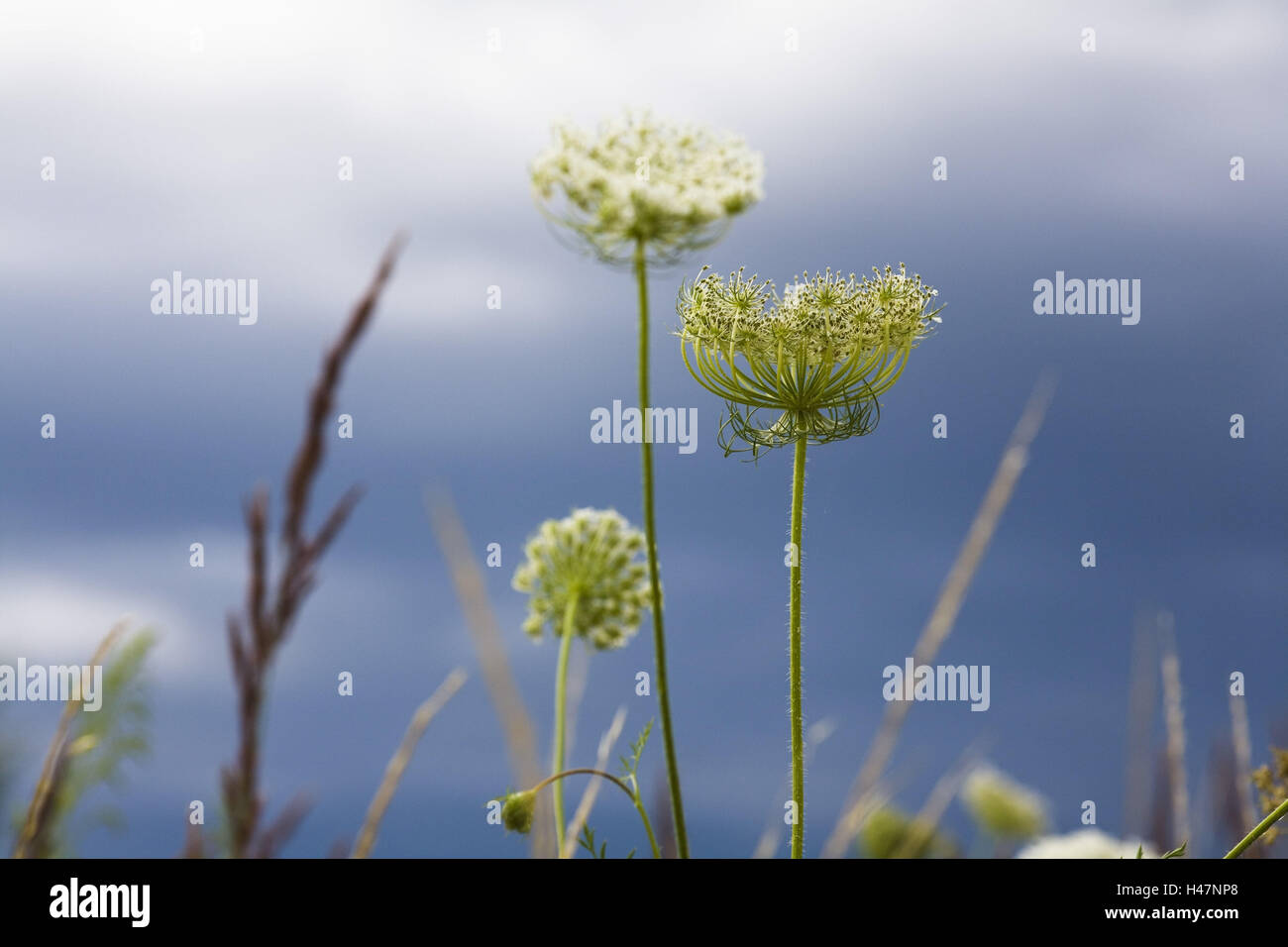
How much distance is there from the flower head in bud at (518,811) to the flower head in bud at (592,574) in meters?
1.57

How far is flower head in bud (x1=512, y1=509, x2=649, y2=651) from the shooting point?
13.5 ft

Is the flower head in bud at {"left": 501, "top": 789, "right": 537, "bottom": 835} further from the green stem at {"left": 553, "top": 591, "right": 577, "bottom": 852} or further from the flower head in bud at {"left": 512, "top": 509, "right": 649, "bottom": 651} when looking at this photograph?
the flower head in bud at {"left": 512, "top": 509, "right": 649, "bottom": 651}

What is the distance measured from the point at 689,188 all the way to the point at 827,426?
0.95 m

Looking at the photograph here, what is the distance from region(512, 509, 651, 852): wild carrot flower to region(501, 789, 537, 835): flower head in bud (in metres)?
1.55

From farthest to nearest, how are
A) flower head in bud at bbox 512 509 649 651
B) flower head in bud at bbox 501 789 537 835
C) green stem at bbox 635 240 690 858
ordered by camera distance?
flower head in bud at bbox 512 509 649 651 < flower head in bud at bbox 501 789 537 835 < green stem at bbox 635 240 690 858

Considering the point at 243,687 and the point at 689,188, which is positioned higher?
the point at 689,188

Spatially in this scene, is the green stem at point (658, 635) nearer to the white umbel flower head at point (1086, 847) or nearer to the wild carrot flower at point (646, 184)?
the wild carrot flower at point (646, 184)

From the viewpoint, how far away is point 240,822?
4.20 ft

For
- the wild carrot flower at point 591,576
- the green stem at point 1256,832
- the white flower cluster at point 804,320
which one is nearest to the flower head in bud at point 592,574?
the wild carrot flower at point 591,576

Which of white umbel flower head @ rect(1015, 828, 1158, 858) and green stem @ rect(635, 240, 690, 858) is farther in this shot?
white umbel flower head @ rect(1015, 828, 1158, 858)

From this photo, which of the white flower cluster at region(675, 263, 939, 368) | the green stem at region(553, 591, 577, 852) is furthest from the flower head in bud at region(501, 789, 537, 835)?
the white flower cluster at region(675, 263, 939, 368)

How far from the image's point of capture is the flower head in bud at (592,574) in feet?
13.5
